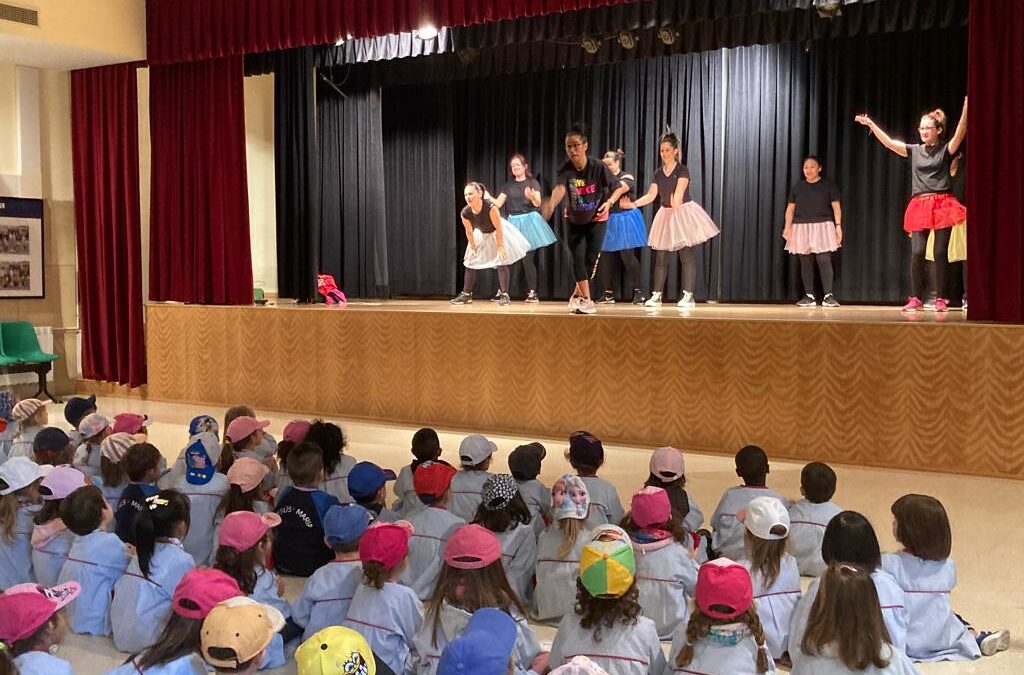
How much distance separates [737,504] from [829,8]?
5613 millimetres

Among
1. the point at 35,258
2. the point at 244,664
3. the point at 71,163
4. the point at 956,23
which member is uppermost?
the point at 956,23

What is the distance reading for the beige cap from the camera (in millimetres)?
2254

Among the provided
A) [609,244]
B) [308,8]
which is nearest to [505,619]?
[308,8]

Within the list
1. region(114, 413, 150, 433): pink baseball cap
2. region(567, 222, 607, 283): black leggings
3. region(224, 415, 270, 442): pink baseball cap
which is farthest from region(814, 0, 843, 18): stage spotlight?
region(114, 413, 150, 433): pink baseball cap

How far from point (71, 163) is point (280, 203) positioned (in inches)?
85.4

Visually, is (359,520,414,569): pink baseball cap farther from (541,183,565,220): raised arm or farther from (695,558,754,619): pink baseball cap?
(541,183,565,220): raised arm

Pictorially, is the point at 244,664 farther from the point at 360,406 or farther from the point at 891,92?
the point at 891,92

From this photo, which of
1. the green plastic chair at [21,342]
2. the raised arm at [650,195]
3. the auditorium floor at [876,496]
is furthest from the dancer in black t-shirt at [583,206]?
the green plastic chair at [21,342]

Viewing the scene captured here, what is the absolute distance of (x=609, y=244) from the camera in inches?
430

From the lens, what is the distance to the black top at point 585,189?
8000mm

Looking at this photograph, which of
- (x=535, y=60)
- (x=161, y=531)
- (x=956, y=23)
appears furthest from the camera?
(x=535, y=60)

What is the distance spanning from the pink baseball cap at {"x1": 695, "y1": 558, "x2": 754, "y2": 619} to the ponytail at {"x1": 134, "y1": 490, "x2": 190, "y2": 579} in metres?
1.79

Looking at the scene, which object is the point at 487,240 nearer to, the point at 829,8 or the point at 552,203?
the point at 552,203

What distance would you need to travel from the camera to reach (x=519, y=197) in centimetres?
1159
